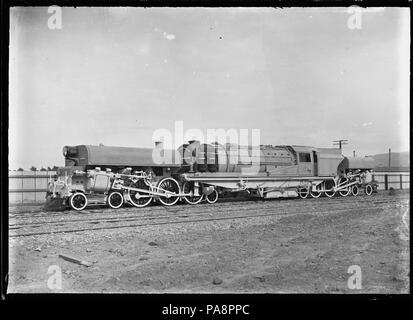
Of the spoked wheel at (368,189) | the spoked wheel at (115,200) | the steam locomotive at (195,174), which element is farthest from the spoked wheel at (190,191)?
the spoked wheel at (368,189)

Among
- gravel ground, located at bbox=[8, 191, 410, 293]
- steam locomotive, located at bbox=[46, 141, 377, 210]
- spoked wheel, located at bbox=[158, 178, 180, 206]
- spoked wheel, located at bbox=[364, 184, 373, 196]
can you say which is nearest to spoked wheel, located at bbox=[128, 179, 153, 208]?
steam locomotive, located at bbox=[46, 141, 377, 210]

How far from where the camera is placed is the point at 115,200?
1265 cm

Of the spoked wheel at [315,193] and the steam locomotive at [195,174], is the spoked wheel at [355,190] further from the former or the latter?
the spoked wheel at [315,193]

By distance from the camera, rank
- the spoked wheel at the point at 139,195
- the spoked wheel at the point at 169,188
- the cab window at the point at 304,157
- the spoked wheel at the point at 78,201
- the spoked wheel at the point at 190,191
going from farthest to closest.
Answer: the cab window at the point at 304,157 → the spoked wheel at the point at 190,191 → the spoked wheel at the point at 169,188 → the spoked wheel at the point at 139,195 → the spoked wheel at the point at 78,201

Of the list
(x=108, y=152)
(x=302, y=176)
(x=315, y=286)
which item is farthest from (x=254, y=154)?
(x=315, y=286)

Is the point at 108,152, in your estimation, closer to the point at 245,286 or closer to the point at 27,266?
the point at 27,266

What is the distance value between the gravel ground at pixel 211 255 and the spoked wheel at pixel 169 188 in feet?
14.7

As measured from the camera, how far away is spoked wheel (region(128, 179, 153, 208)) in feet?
42.3

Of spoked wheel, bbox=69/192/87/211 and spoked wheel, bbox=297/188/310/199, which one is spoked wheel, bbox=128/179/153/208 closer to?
spoked wheel, bbox=69/192/87/211

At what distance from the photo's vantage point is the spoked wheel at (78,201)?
38.4 ft

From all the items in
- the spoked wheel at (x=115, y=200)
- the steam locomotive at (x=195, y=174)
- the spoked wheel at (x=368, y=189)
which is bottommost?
the spoked wheel at (x=368, y=189)

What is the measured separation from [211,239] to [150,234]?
4.33 feet
